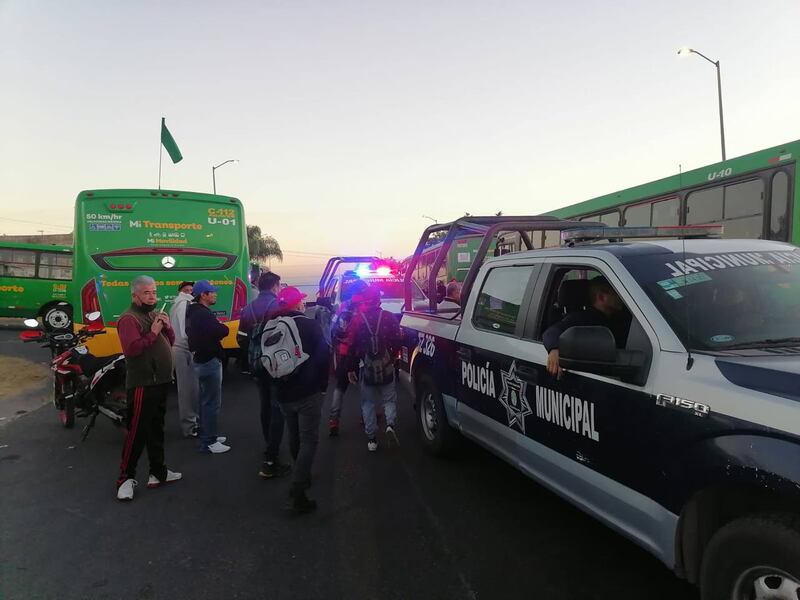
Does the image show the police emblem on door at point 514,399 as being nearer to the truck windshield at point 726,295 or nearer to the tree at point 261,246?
the truck windshield at point 726,295

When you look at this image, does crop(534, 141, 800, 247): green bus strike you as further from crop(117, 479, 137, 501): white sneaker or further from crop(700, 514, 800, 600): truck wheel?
crop(117, 479, 137, 501): white sneaker

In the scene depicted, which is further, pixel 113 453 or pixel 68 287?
pixel 68 287

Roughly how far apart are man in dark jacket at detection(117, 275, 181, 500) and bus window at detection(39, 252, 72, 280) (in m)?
17.0

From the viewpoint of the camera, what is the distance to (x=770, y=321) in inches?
103

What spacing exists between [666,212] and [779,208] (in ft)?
6.84

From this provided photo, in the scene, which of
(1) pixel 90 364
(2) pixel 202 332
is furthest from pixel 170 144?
(2) pixel 202 332

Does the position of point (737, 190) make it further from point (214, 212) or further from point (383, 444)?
point (214, 212)

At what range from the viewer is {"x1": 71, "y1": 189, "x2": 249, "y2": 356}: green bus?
8484mm

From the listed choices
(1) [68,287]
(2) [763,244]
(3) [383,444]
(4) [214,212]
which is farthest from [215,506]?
(1) [68,287]

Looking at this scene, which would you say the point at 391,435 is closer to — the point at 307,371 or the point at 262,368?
the point at 262,368

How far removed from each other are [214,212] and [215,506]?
20.9ft

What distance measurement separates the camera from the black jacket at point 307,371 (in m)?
4.13

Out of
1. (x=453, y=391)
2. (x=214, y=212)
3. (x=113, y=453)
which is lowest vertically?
(x=113, y=453)

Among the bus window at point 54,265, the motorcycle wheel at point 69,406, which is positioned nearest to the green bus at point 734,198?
the motorcycle wheel at point 69,406
